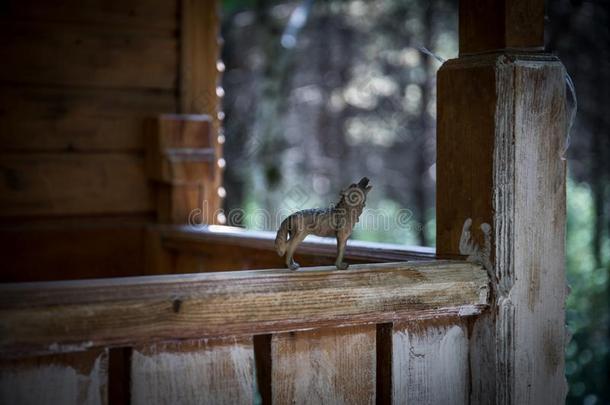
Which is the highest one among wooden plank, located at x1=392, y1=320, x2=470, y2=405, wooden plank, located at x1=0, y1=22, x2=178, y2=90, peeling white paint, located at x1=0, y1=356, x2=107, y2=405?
wooden plank, located at x1=0, y1=22, x2=178, y2=90

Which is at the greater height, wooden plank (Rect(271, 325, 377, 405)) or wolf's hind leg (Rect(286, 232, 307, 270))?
wolf's hind leg (Rect(286, 232, 307, 270))

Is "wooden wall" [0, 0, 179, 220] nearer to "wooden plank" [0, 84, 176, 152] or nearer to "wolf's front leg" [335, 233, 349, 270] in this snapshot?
"wooden plank" [0, 84, 176, 152]

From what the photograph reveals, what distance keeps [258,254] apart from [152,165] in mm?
860

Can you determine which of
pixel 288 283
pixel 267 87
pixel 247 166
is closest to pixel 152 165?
pixel 288 283

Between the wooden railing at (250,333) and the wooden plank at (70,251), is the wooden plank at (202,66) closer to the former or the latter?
the wooden plank at (70,251)

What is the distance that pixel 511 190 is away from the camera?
157 cm

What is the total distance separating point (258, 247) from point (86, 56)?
1.18 m

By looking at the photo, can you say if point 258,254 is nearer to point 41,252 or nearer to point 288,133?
point 41,252

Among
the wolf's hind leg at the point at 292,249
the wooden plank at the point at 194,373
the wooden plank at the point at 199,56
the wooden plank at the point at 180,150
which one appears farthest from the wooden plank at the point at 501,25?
the wooden plank at the point at 199,56

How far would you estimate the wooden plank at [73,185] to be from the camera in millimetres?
2848

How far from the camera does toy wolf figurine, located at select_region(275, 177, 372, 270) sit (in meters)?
1.43

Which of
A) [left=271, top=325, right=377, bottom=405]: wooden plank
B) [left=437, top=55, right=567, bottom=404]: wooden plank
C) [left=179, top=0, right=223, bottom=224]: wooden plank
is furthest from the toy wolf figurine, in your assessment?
[left=179, top=0, right=223, bottom=224]: wooden plank

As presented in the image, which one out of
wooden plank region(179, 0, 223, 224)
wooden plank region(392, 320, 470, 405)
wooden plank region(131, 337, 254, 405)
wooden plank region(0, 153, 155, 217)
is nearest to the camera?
wooden plank region(131, 337, 254, 405)

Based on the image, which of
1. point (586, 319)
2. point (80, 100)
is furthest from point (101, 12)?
point (586, 319)
